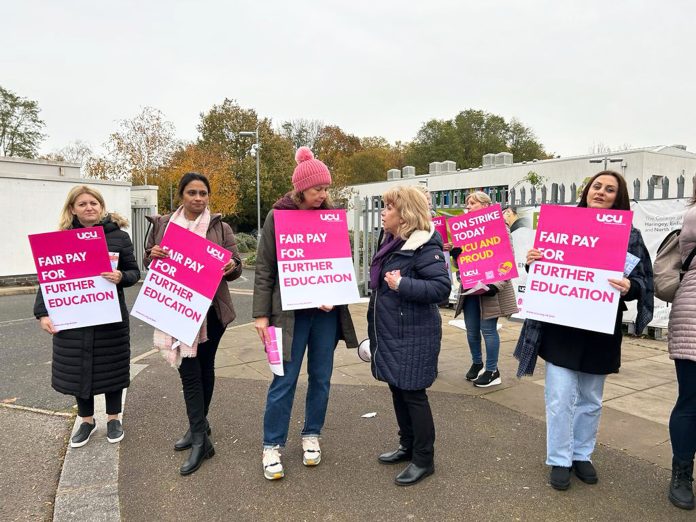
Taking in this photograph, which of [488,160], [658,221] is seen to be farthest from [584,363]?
[488,160]

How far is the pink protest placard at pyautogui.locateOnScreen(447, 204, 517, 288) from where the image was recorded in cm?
510

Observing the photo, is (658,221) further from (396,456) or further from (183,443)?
(183,443)

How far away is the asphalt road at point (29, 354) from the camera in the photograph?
4980 mm

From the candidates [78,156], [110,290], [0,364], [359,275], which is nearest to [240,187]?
[78,156]

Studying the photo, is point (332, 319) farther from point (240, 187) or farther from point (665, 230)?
point (240, 187)

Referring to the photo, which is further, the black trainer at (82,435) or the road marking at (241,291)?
the road marking at (241,291)

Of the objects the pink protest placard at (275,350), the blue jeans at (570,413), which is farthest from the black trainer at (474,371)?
the pink protest placard at (275,350)

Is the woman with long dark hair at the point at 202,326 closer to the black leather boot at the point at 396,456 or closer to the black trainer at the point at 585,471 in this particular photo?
the black leather boot at the point at 396,456

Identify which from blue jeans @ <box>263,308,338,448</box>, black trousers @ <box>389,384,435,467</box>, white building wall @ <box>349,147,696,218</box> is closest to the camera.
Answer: black trousers @ <box>389,384,435,467</box>

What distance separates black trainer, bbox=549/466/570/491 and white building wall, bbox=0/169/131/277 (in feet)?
49.6

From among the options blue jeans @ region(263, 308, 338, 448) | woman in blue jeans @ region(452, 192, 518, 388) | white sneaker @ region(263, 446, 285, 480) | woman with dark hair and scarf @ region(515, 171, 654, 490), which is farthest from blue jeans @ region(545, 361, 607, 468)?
woman in blue jeans @ region(452, 192, 518, 388)

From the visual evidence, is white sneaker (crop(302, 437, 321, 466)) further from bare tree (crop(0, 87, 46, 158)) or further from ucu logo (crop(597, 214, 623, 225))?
bare tree (crop(0, 87, 46, 158))

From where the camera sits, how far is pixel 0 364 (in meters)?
6.28

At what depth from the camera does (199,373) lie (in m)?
3.61
